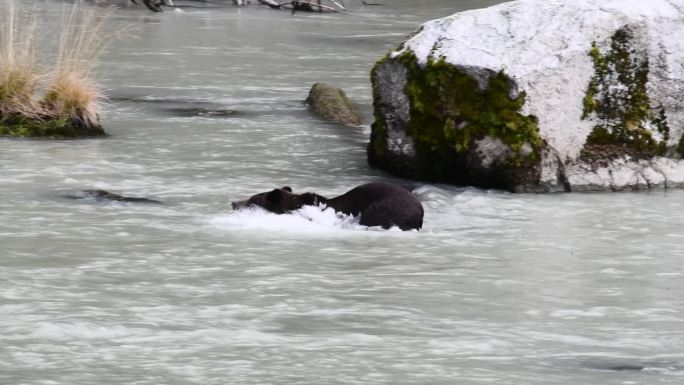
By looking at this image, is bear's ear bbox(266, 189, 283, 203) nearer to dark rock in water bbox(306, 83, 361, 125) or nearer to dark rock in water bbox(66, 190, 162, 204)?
dark rock in water bbox(66, 190, 162, 204)

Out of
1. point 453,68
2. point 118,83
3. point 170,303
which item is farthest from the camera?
point 118,83

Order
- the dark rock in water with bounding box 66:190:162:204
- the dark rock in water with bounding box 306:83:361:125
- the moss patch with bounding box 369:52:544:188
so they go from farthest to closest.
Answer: the dark rock in water with bounding box 306:83:361:125 < the moss patch with bounding box 369:52:544:188 < the dark rock in water with bounding box 66:190:162:204

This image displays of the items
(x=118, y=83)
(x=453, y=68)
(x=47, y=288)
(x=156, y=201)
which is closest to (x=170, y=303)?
(x=47, y=288)

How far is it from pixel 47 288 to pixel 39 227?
5.41ft

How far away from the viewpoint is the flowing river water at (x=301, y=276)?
→ 6055 millimetres

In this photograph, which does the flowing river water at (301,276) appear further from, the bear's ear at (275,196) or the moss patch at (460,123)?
the moss patch at (460,123)

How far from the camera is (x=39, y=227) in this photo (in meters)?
8.82

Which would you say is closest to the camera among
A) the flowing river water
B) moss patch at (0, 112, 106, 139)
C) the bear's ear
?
the flowing river water

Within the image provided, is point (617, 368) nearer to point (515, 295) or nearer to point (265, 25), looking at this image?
point (515, 295)

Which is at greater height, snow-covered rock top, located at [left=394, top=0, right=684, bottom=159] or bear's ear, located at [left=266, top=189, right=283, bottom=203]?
snow-covered rock top, located at [left=394, top=0, right=684, bottom=159]

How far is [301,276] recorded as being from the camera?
7.68 meters

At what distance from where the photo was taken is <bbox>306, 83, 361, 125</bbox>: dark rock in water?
14.5m

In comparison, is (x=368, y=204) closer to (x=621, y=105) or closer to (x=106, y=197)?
(x=106, y=197)

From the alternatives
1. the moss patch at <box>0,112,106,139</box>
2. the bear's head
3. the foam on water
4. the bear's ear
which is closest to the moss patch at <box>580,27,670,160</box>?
the foam on water
